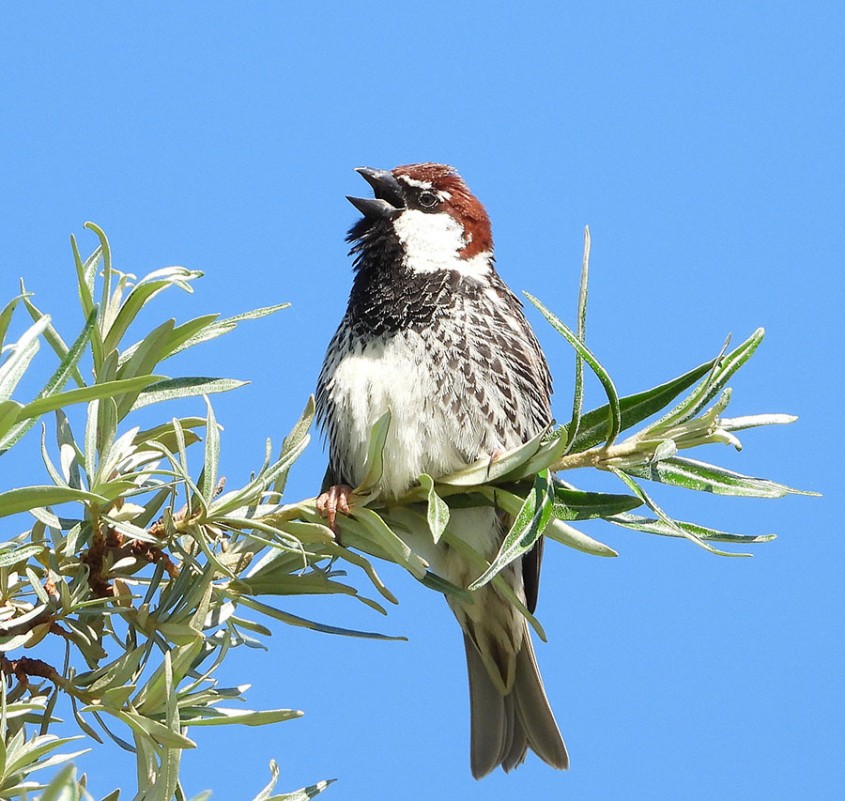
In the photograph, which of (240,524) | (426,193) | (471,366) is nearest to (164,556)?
(240,524)

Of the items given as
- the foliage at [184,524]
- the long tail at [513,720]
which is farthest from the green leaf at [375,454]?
the long tail at [513,720]

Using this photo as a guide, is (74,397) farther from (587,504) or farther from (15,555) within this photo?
(587,504)

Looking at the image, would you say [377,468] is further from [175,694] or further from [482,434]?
[482,434]

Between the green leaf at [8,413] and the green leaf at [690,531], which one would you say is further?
the green leaf at [690,531]

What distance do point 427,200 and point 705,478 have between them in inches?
81.5

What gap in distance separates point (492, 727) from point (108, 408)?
2108 millimetres

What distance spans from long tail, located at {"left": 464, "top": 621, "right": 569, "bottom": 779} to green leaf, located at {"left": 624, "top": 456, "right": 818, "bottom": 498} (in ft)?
6.03

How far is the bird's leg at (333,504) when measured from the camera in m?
2.09

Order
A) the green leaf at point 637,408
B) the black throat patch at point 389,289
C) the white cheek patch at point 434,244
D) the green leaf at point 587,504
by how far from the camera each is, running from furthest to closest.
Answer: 1. the white cheek patch at point 434,244
2. the black throat patch at point 389,289
3. the green leaf at point 637,408
4. the green leaf at point 587,504

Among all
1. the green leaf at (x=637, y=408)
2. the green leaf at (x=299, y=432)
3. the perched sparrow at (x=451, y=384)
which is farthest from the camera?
the perched sparrow at (x=451, y=384)

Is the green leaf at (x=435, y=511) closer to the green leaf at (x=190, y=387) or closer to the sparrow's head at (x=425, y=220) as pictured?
→ the green leaf at (x=190, y=387)

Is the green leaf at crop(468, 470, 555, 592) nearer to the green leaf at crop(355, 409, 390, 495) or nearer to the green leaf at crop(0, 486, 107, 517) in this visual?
the green leaf at crop(355, 409, 390, 495)

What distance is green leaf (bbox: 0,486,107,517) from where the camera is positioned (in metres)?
1.53

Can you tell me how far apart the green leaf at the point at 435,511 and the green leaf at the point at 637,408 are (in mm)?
252
